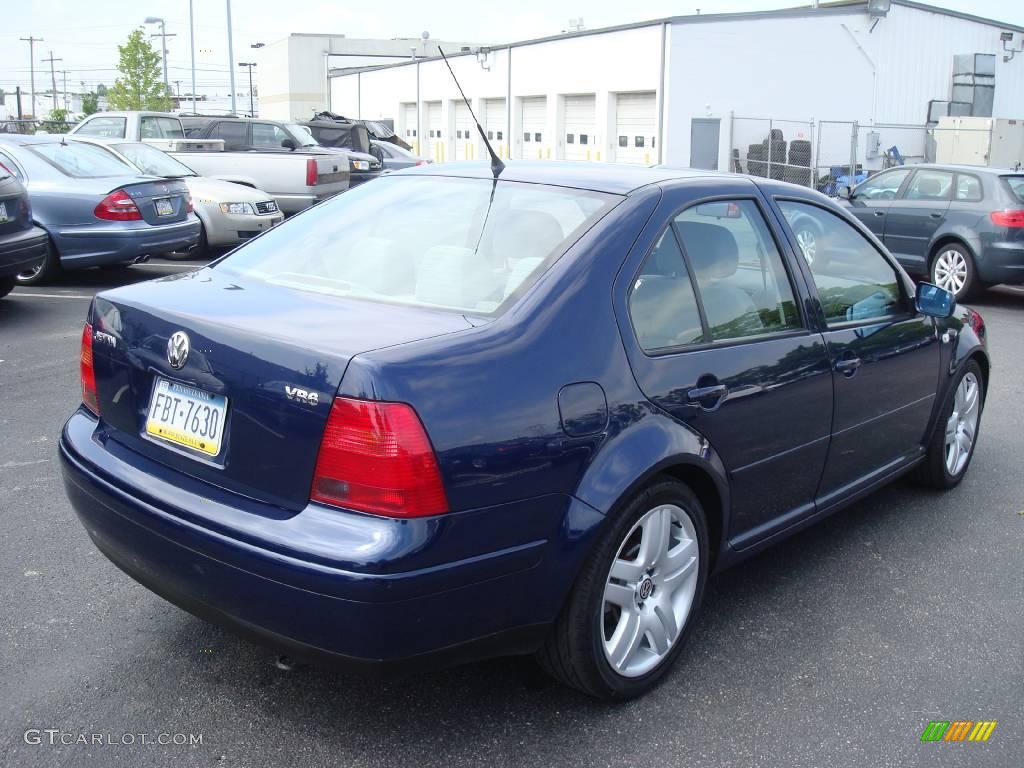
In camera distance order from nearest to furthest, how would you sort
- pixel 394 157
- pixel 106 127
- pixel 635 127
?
1. pixel 106 127
2. pixel 394 157
3. pixel 635 127

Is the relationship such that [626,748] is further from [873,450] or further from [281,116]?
[281,116]

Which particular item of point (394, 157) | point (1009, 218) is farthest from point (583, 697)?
point (394, 157)

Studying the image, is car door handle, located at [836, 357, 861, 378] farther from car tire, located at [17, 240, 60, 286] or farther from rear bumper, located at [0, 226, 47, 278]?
car tire, located at [17, 240, 60, 286]

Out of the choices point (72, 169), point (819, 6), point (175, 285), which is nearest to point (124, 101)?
point (819, 6)

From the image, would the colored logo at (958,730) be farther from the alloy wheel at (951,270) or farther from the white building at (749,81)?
the white building at (749,81)

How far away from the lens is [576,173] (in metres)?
3.69

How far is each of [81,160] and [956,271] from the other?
963 cm

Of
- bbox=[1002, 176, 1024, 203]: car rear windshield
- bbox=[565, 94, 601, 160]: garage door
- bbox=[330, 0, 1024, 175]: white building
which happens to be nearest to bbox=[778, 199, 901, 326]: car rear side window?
bbox=[1002, 176, 1024, 203]: car rear windshield

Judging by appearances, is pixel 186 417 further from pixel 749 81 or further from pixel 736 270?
pixel 749 81

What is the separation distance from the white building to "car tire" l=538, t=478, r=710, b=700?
22.5 m

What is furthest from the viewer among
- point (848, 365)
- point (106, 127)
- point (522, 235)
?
point (106, 127)

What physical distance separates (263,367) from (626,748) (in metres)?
1.45

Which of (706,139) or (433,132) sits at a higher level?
(433,132)

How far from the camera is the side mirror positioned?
14.9 feet
